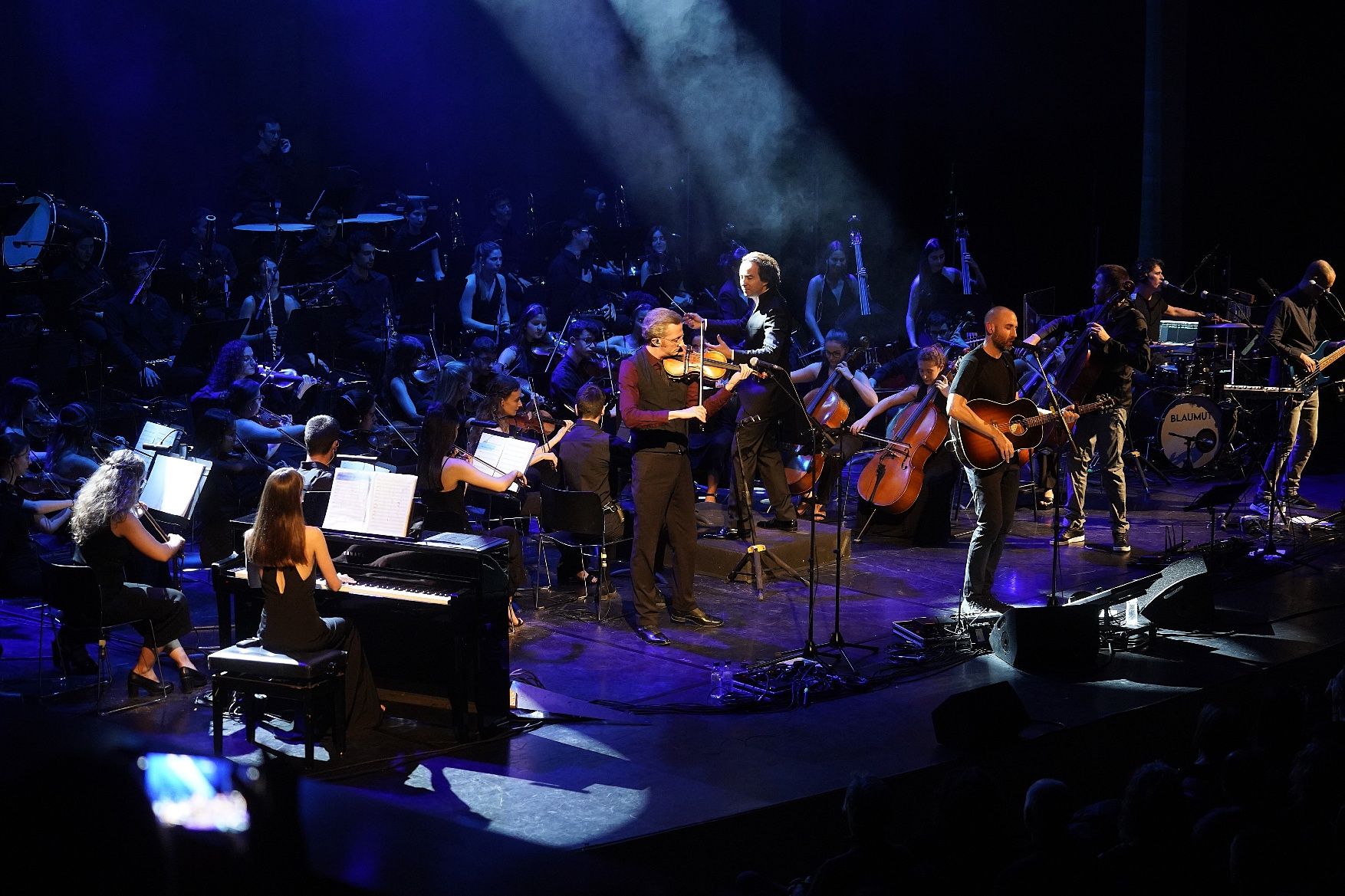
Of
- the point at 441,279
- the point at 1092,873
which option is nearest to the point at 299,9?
the point at 441,279

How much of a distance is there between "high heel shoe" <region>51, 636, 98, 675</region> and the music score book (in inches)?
68.2

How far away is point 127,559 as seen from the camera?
6684mm

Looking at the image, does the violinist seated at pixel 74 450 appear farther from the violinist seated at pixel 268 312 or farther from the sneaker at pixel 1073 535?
the sneaker at pixel 1073 535

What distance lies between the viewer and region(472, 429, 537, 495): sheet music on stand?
796 centimetres

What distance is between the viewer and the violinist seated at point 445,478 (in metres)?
7.66

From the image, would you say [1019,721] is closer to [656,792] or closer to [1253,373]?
[656,792]

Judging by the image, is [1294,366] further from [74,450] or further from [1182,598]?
[74,450]

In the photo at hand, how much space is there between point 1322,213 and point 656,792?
47.1 feet

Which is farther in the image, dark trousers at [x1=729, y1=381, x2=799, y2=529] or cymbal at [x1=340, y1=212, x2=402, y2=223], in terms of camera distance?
cymbal at [x1=340, y1=212, x2=402, y2=223]

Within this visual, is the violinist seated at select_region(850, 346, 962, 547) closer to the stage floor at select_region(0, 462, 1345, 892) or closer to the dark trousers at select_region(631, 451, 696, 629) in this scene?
the stage floor at select_region(0, 462, 1345, 892)

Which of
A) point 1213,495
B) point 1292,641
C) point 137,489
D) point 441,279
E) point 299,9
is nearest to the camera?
point 137,489

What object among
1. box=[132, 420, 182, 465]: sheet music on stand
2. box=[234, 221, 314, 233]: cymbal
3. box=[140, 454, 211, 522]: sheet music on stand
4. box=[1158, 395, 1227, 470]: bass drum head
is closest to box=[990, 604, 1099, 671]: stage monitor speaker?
box=[140, 454, 211, 522]: sheet music on stand

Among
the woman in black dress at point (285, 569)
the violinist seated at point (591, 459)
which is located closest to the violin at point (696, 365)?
the violinist seated at point (591, 459)

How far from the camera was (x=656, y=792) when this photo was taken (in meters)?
5.02
